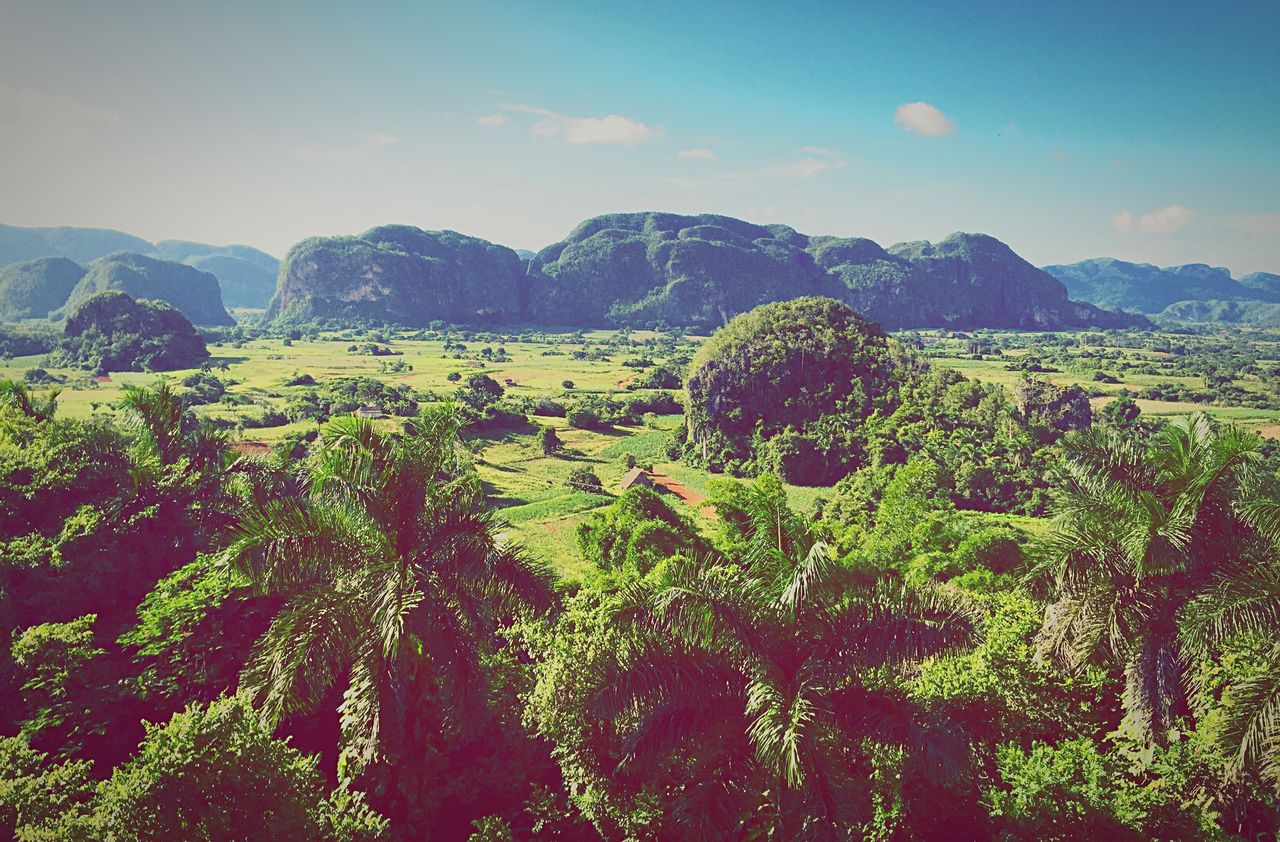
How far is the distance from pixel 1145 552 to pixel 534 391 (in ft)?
223

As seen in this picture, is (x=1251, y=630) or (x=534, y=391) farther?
(x=534, y=391)

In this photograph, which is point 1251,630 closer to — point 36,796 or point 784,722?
point 784,722

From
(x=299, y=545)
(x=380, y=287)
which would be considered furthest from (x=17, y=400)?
(x=380, y=287)

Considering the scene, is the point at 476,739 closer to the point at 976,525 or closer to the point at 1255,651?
the point at 1255,651

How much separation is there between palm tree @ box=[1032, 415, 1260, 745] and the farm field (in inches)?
322

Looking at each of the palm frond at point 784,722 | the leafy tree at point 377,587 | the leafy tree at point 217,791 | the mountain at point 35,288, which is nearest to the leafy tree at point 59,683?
the leafy tree at point 377,587

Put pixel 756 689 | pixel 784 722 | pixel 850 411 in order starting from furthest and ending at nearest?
pixel 850 411 < pixel 756 689 < pixel 784 722

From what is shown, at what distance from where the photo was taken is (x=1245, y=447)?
9.34m

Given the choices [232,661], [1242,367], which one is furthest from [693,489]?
[1242,367]

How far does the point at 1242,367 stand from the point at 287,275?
195056mm

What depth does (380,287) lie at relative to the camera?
177 m

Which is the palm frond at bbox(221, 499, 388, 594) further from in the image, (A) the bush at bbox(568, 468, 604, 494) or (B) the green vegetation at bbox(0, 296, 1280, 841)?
(A) the bush at bbox(568, 468, 604, 494)

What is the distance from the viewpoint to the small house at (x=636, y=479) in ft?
134

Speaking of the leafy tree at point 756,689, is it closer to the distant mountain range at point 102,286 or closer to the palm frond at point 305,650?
the palm frond at point 305,650
